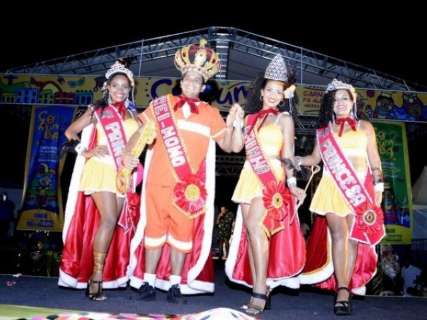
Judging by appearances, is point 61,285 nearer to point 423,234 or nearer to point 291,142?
point 291,142

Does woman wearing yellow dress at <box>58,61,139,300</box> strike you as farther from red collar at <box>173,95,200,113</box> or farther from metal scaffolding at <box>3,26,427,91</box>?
metal scaffolding at <box>3,26,427,91</box>

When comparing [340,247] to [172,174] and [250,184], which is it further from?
[172,174]

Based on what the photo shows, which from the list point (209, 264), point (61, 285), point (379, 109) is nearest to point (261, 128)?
point (209, 264)

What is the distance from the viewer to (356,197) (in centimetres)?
295

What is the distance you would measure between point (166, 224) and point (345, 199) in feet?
3.90

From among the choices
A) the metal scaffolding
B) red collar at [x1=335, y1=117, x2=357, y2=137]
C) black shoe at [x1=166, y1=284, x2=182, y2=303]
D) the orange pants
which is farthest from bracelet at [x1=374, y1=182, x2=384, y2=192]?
the metal scaffolding

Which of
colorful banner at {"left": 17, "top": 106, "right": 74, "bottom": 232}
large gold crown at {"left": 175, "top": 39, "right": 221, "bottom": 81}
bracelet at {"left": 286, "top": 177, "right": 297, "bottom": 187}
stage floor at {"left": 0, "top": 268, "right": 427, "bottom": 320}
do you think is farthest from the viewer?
colorful banner at {"left": 17, "top": 106, "right": 74, "bottom": 232}

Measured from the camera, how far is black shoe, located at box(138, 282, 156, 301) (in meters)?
2.71

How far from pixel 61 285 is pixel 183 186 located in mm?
1096

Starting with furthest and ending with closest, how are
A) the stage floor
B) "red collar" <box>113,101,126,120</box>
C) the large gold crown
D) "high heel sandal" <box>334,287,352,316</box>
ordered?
"red collar" <box>113,101,126,120</box> < the large gold crown < "high heel sandal" <box>334,287,352,316</box> < the stage floor

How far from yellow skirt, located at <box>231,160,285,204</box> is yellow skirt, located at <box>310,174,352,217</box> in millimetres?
350

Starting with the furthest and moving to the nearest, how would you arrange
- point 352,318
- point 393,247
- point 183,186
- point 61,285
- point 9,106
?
1. point 9,106
2. point 393,247
3. point 61,285
4. point 183,186
5. point 352,318

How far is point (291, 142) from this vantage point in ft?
9.64

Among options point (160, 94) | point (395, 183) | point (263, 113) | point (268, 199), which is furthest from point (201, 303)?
point (395, 183)
